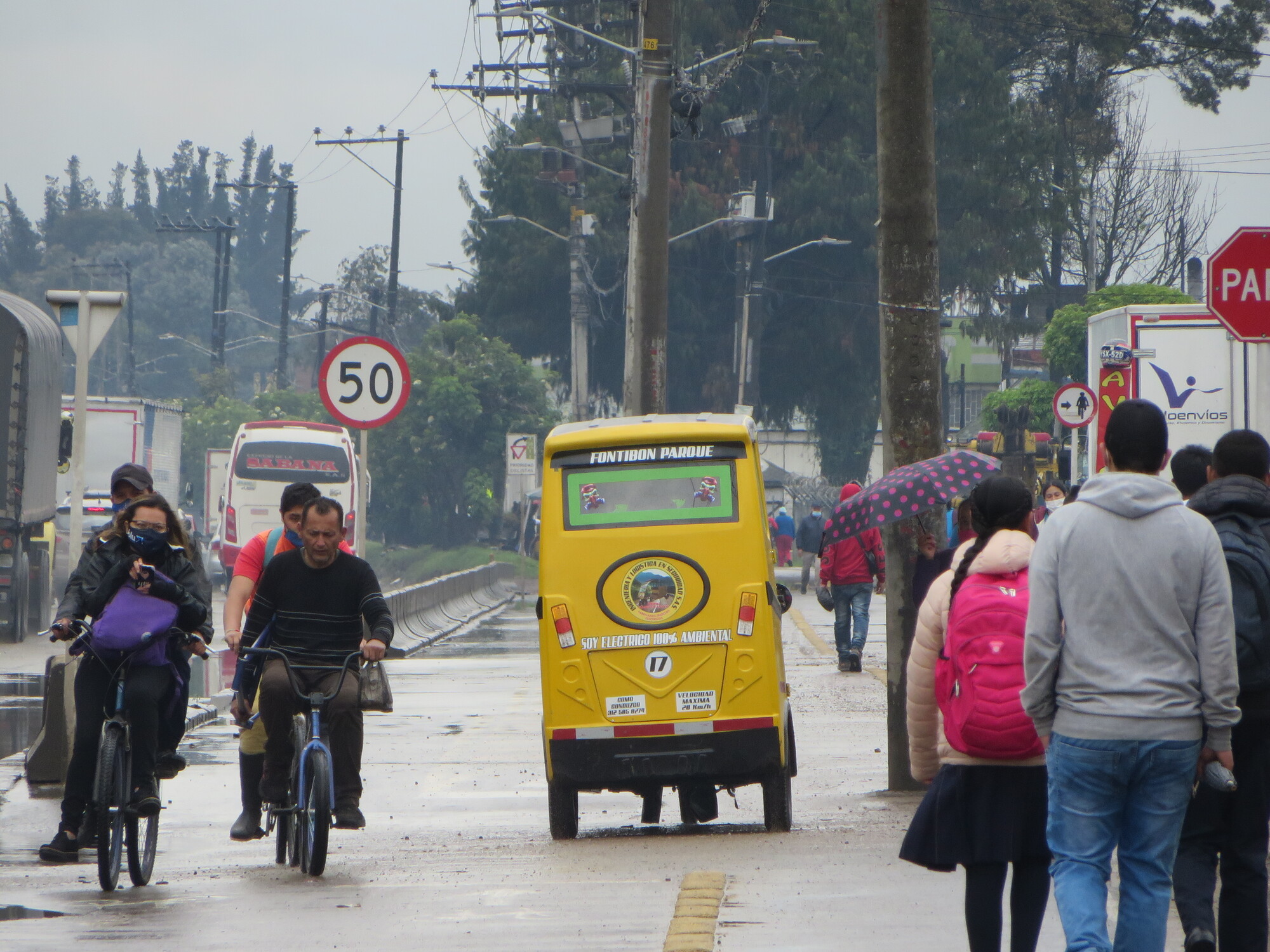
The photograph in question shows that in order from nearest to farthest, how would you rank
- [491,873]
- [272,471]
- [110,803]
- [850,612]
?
[110,803]
[491,873]
[850,612]
[272,471]

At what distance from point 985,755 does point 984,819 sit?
187mm

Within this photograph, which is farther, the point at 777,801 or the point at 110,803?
the point at 777,801

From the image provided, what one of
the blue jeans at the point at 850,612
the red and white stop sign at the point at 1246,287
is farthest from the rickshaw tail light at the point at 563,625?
the blue jeans at the point at 850,612

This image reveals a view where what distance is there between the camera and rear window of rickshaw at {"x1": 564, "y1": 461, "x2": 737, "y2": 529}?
997 centimetres

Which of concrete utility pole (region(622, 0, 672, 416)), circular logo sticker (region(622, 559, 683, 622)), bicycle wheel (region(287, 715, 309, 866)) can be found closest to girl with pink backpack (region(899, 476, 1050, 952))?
bicycle wheel (region(287, 715, 309, 866))

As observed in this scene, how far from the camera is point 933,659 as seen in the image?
5863 millimetres

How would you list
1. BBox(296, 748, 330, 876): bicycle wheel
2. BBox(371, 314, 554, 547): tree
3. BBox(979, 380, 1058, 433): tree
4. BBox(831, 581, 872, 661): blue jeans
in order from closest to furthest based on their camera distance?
BBox(296, 748, 330, 876): bicycle wheel < BBox(831, 581, 872, 661): blue jeans < BBox(979, 380, 1058, 433): tree < BBox(371, 314, 554, 547): tree

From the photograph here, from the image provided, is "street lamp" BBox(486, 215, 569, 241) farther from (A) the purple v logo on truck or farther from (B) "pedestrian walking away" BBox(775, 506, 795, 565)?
(A) the purple v logo on truck

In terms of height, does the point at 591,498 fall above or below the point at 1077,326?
below

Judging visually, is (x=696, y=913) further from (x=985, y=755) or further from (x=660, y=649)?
(x=660, y=649)

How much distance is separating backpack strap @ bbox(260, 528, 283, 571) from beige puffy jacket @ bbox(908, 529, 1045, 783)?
180 inches

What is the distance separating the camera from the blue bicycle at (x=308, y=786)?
28.1 feet

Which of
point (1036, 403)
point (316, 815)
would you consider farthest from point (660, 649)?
point (1036, 403)

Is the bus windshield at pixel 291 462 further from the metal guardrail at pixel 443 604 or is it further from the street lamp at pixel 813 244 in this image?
the street lamp at pixel 813 244
